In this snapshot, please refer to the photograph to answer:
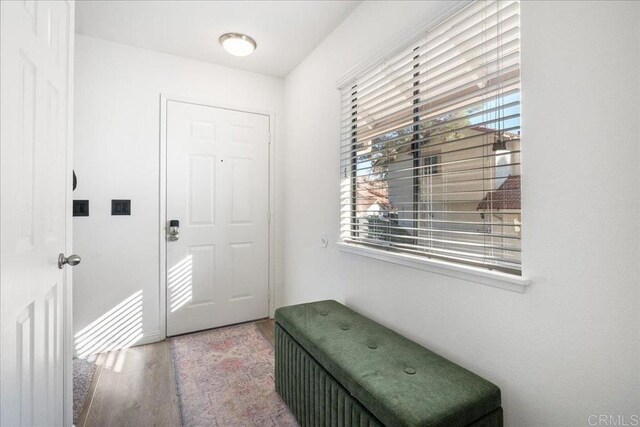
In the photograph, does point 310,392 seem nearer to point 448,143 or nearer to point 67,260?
point 67,260

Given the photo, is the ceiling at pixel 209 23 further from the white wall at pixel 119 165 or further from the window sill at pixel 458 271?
the window sill at pixel 458 271

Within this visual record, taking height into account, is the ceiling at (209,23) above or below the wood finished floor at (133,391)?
above

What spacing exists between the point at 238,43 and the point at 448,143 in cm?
178

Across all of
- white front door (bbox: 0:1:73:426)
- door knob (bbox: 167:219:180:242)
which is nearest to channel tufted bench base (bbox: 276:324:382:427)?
white front door (bbox: 0:1:73:426)

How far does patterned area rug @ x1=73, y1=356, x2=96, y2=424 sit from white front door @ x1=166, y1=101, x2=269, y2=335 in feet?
1.85

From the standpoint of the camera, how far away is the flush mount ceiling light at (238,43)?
2.25m

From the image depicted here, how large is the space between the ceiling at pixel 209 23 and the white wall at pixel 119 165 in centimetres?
17

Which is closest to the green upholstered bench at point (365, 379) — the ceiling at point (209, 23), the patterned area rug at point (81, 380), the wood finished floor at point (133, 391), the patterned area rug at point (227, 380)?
the patterned area rug at point (227, 380)

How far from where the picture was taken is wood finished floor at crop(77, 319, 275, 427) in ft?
5.27

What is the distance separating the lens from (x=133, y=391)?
6.03ft

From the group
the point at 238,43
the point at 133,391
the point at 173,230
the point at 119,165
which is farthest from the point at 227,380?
the point at 238,43

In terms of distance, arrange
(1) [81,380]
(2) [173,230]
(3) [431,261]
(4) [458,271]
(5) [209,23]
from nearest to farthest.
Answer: (4) [458,271], (3) [431,261], (1) [81,380], (5) [209,23], (2) [173,230]

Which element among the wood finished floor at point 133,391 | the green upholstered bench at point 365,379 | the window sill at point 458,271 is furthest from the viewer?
the wood finished floor at point 133,391

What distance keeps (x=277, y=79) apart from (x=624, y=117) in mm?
2716
